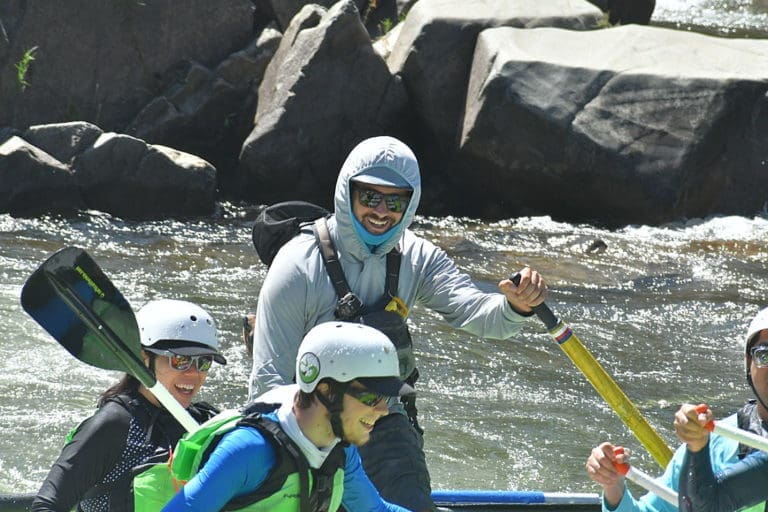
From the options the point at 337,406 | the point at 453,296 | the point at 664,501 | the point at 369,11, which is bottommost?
the point at 369,11

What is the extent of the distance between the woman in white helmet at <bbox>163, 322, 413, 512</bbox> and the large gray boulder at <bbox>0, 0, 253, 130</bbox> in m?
10.7

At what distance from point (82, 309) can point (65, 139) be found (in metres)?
8.55

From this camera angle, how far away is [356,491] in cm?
330

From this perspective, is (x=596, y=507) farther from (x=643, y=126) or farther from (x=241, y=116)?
(x=241, y=116)

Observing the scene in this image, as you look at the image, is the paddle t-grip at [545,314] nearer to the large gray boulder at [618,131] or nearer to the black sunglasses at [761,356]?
the black sunglasses at [761,356]

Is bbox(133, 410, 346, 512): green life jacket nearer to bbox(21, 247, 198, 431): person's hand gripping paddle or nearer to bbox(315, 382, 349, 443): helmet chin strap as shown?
bbox(315, 382, 349, 443): helmet chin strap

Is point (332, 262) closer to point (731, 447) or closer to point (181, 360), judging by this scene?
point (181, 360)

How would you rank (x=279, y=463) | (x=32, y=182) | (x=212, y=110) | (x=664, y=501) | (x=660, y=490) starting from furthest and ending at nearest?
(x=212, y=110), (x=32, y=182), (x=664, y=501), (x=660, y=490), (x=279, y=463)

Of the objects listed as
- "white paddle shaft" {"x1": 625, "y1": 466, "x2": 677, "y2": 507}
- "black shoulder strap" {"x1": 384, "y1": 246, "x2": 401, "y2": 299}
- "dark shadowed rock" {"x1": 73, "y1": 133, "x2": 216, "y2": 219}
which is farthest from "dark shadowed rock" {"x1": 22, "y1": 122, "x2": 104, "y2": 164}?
"white paddle shaft" {"x1": 625, "y1": 466, "x2": 677, "y2": 507}

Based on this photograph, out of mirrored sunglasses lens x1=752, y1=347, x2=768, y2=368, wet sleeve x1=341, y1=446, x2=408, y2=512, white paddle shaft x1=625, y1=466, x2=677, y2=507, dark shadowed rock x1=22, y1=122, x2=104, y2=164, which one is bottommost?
dark shadowed rock x1=22, y1=122, x2=104, y2=164

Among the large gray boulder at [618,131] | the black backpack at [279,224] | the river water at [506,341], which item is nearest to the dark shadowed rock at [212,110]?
the river water at [506,341]

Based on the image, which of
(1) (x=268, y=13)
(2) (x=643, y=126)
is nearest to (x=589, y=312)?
(2) (x=643, y=126)

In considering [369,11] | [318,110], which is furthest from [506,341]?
[369,11]

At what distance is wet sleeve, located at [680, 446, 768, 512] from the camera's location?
336 cm
